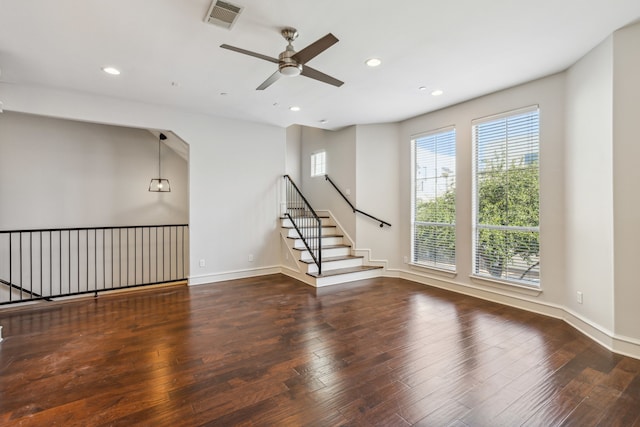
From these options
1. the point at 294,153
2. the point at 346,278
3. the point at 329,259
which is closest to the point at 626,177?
the point at 346,278

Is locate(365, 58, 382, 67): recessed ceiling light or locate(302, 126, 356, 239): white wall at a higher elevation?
Answer: locate(365, 58, 382, 67): recessed ceiling light

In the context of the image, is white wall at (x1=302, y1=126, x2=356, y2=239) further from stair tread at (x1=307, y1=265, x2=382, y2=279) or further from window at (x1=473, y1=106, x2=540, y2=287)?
window at (x1=473, y1=106, x2=540, y2=287)

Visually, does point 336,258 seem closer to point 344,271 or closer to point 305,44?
point 344,271

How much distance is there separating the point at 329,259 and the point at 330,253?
226 millimetres

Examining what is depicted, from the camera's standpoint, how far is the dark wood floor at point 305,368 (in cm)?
194

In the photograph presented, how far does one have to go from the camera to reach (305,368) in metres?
2.48

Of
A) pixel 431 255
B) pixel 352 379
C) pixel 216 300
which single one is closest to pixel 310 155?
pixel 431 255

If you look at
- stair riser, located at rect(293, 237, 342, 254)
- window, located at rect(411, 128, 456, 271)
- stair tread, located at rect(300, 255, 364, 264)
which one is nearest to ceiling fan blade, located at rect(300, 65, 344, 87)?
window, located at rect(411, 128, 456, 271)

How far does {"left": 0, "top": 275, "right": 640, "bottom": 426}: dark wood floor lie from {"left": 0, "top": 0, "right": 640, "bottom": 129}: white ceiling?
2967 millimetres

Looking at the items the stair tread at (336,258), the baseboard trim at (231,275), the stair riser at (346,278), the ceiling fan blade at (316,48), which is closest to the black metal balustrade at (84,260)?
the baseboard trim at (231,275)

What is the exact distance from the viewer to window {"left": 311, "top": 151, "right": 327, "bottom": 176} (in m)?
7.10

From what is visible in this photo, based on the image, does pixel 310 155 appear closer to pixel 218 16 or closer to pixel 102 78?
pixel 102 78

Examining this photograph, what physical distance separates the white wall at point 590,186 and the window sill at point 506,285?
1.16 ft

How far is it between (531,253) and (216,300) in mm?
4386
